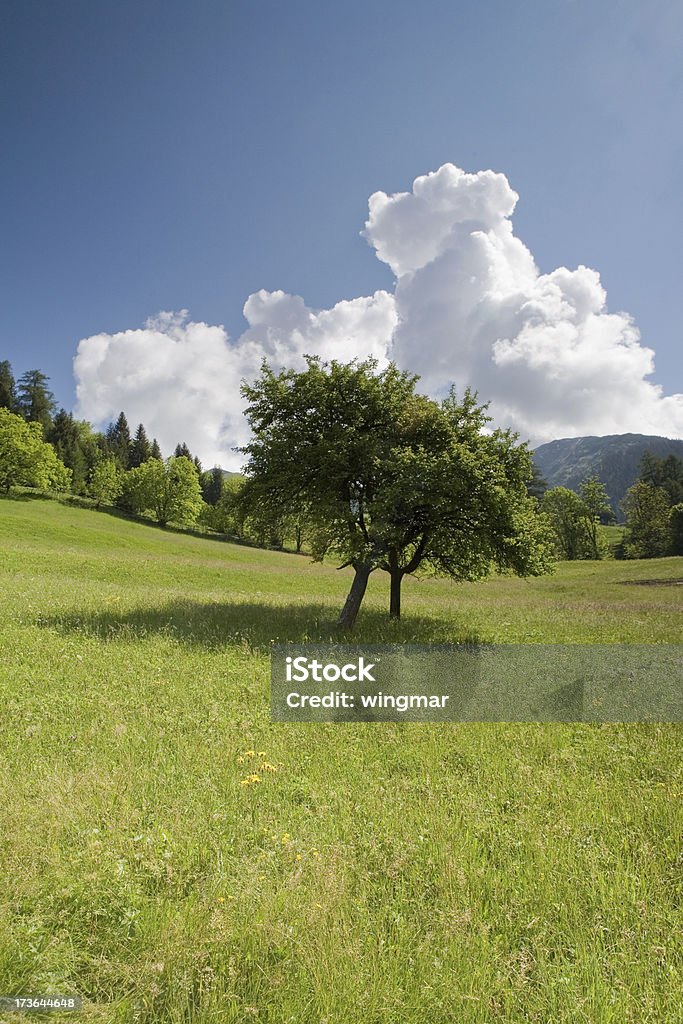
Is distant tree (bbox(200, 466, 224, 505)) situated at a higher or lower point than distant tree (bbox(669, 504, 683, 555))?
higher

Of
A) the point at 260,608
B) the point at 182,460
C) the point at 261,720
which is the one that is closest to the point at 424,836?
the point at 261,720

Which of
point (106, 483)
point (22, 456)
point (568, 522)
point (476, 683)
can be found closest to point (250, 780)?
point (476, 683)

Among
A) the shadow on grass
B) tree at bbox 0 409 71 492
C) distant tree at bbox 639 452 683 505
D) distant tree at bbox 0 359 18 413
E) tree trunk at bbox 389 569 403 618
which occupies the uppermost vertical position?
distant tree at bbox 0 359 18 413

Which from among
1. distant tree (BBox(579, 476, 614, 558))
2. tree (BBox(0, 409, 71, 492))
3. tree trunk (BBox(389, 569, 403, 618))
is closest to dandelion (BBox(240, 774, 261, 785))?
tree trunk (BBox(389, 569, 403, 618))

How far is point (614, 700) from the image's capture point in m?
9.37

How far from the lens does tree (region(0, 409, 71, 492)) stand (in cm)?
7262

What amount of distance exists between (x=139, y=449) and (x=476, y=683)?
419 ft

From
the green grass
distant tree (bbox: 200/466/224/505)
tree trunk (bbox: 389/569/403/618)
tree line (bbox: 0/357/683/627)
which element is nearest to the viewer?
the green grass

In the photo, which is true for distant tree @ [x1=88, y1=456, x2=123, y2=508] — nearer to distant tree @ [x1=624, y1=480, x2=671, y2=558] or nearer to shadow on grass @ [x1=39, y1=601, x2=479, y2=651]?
shadow on grass @ [x1=39, y1=601, x2=479, y2=651]

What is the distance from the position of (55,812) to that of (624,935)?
6.05m

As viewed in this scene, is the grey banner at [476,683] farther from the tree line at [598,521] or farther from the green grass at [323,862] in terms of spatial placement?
the tree line at [598,521]

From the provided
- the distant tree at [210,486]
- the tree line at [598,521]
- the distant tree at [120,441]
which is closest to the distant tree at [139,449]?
the distant tree at [120,441]

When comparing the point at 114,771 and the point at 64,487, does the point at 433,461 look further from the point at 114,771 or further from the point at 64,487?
the point at 64,487

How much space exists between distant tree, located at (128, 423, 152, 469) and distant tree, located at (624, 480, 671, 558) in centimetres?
11408
